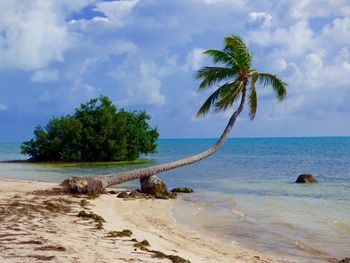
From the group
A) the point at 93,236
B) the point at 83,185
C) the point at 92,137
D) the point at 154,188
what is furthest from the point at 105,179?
the point at 92,137

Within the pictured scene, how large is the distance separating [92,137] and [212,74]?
32086mm

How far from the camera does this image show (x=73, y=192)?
795 inches

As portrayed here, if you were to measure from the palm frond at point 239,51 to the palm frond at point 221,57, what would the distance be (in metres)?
0.19

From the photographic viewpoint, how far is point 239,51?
2411 cm

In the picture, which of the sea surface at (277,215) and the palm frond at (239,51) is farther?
the palm frond at (239,51)

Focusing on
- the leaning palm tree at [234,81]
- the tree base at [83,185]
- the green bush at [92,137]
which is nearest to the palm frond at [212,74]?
the leaning palm tree at [234,81]

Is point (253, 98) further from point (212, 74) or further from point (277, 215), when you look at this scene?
point (277, 215)

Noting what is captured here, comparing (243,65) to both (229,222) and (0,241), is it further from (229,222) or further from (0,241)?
(0,241)

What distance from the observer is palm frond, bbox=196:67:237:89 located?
24.4 meters

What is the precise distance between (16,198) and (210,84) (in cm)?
1226

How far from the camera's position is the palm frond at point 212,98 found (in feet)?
80.6

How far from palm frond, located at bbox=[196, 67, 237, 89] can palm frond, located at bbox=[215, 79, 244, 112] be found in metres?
0.55

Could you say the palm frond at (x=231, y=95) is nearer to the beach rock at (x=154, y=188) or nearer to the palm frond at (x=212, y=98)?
the palm frond at (x=212, y=98)

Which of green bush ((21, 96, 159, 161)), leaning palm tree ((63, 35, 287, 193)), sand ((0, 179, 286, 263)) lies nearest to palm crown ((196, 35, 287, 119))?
leaning palm tree ((63, 35, 287, 193))
